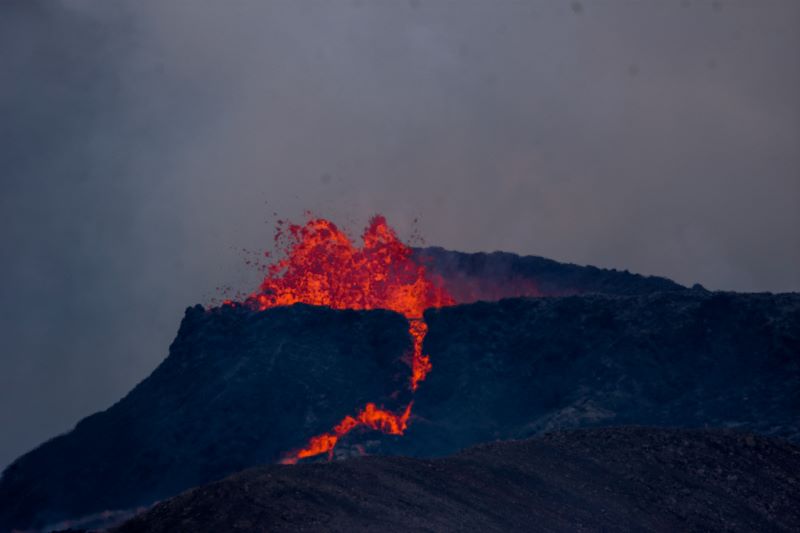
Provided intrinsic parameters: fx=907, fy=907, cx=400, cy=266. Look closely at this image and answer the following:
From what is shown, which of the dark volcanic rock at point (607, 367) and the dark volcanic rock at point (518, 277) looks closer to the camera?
the dark volcanic rock at point (607, 367)

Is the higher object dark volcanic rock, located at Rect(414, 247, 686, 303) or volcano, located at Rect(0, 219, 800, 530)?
dark volcanic rock, located at Rect(414, 247, 686, 303)

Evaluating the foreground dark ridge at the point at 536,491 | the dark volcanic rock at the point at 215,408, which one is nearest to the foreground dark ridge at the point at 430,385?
the dark volcanic rock at the point at 215,408

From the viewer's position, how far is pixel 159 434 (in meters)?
49.7

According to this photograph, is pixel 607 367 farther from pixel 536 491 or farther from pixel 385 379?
pixel 536 491

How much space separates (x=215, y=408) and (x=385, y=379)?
950 centimetres

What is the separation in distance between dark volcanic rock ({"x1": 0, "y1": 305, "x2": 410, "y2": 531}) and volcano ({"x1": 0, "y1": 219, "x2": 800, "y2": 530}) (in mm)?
100

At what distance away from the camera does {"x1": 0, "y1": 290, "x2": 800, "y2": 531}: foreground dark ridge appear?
46.4 metres

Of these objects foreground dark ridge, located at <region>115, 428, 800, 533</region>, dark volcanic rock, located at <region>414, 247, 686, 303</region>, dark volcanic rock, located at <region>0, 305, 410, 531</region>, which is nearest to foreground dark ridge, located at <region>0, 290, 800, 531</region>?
dark volcanic rock, located at <region>0, 305, 410, 531</region>

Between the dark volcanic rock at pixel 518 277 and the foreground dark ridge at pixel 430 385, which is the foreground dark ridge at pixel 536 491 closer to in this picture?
the foreground dark ridge at pixel 430 385

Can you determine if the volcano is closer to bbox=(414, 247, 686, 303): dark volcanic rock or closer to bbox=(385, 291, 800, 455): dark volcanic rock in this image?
bbox=(385, 291, 800, 455): dark volcanic rock

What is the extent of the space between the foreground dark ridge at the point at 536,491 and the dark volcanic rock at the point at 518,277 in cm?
2686

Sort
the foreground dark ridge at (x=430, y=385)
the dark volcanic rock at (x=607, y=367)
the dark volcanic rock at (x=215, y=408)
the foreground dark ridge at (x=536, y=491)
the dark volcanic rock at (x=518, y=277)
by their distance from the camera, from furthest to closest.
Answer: the dark volcanic rock at (x=518, y=277) < the dark volcanic rock at (x=215, y=408) < the foreground dark ridge at (x=430, y=385) < the dark volcanic rock at (x=607, y=367) < the foreground dark ridge at (x=536, y=491)

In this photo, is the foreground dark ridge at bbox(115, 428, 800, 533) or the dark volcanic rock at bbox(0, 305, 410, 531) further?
the dark volcanic rock at bbox(0, 305, 410, 531)

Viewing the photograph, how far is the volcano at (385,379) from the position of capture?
46438 millimetres
